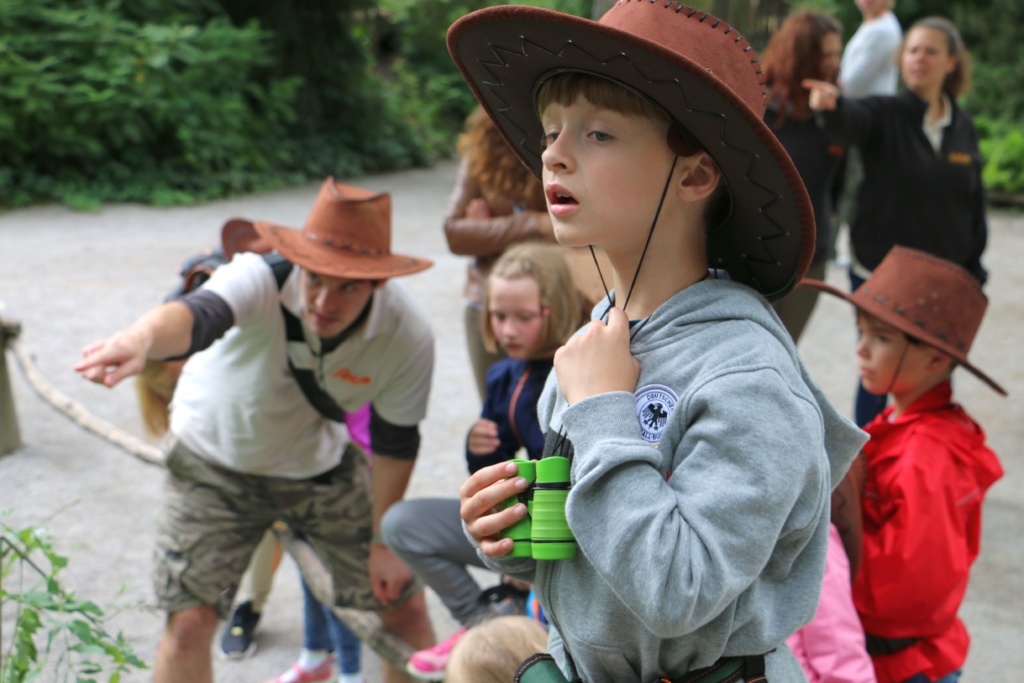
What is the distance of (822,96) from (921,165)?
708 millimetres

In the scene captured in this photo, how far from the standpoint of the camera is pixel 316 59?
15297mm

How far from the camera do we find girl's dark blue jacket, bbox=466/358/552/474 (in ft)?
10.2

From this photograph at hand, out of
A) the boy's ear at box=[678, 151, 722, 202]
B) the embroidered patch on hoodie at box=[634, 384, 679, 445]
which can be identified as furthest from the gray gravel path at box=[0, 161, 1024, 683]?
the boy's ear at box=[678, 151, 722, 202]

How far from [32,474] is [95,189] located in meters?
7.86

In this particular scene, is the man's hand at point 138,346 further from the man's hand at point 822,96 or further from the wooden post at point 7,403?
the wooden post at point 7,403

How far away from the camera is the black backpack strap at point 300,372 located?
320 cm

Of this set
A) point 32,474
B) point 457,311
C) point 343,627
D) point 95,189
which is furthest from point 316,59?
point 343,627

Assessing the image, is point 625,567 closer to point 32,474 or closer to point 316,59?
point 32,474

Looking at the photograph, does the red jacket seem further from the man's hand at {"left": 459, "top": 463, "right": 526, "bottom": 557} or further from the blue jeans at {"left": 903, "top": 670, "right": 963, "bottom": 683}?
the man's hand at {"left": 459, "top": 463, "right": 526, "bottom": 557}

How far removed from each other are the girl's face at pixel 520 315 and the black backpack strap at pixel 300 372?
0.62 metres

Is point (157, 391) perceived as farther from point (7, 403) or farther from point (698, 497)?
point (698, 497)

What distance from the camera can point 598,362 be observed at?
136cm

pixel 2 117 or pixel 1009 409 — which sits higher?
pixel 1009 409

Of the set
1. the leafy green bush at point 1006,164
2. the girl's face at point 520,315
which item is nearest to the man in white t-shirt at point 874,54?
the girl's face at point 520,315
